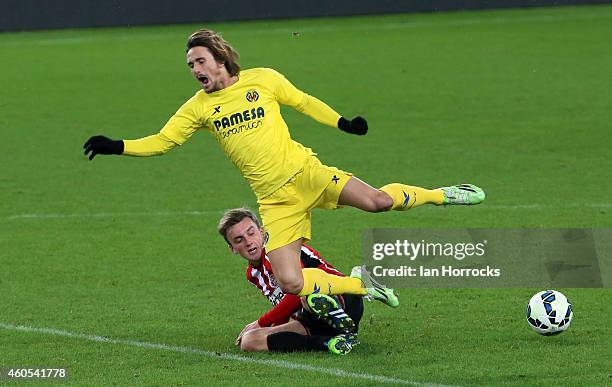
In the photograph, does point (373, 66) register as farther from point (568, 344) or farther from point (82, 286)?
point (568, 344)

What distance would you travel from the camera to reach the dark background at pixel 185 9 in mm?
29156

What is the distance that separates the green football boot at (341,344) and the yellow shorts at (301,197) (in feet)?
2.49

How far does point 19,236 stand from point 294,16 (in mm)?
17390

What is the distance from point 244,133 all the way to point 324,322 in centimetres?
139

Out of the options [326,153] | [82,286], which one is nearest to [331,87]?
[326,153]

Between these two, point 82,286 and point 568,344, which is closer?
point 568,344

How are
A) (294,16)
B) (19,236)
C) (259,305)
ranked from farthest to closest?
(294,16)
(19,236)
(259,305)

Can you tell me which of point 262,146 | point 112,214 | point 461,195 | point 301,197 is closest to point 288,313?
point 301,197

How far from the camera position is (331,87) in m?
23.2

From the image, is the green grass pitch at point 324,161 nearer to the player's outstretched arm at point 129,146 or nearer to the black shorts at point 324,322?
the black shorts at point 324,322

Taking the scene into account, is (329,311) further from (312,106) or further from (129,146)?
(129,146)

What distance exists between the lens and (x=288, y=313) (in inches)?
356

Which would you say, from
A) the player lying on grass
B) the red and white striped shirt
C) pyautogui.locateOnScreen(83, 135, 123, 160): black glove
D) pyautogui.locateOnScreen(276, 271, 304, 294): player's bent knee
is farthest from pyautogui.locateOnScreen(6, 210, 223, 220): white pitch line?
pyautogui.locateOnScreen(276, 271, 304, 294): player's bent knee

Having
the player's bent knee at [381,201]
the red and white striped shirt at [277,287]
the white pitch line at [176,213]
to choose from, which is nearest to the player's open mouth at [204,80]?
the red and white striped shirt at [277,287]
